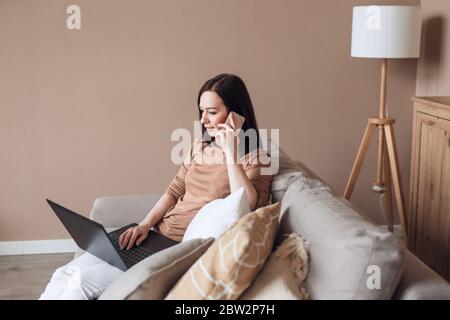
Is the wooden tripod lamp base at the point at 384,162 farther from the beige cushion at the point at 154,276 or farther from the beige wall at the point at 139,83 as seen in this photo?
the beige cushion at the point at 154,276

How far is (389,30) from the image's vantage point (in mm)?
2949

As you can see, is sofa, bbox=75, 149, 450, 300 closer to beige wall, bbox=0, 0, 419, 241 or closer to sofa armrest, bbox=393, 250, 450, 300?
sofa armrest, bbox=393, 250, 450, 300

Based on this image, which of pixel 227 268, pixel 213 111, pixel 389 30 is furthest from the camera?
pixel 389 30

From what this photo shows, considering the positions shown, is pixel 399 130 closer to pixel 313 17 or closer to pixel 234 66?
pixel 313 17

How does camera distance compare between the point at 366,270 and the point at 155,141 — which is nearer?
the point at 366,270

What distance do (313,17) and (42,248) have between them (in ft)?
6.58

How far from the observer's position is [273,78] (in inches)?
132

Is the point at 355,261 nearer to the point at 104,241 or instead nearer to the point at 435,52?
the point at 104,241

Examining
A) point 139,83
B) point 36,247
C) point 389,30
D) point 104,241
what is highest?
point 389,30

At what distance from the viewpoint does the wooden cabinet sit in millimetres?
2504

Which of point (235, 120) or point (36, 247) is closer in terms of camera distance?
point (235, 120)

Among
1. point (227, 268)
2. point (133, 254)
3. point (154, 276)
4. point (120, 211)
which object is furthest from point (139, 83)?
point (227, 268)

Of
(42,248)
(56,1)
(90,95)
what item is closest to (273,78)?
(90,95)

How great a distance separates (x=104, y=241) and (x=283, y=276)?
2.28 ft
